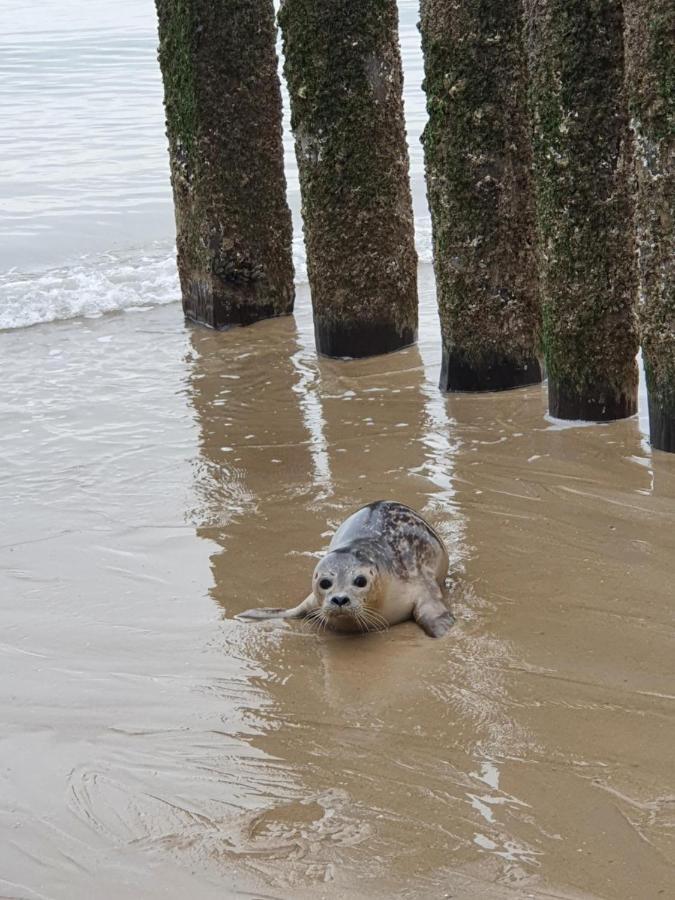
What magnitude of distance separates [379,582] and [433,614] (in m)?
0.24

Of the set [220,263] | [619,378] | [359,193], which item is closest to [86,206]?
[220,263]

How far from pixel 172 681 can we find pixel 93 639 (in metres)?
0.53

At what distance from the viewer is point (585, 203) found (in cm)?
679

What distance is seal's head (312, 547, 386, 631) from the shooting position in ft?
16.5

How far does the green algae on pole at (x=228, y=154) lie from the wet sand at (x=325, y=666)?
6.41 feet

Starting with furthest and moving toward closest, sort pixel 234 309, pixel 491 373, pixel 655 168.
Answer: pixel 234 309
pixel 491 373
pixel 655 168

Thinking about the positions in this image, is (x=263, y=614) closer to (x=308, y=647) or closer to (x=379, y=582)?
(x=308, y=647)

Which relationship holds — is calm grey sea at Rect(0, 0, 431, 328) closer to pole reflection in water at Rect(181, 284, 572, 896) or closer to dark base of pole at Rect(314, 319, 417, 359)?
dark base of pole at Rect(314, 319, 417, 359)

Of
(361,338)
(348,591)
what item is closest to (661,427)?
(348,591)

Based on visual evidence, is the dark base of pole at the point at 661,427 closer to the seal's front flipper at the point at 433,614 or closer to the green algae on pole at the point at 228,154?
the seal's front flipper at the point at 433,614

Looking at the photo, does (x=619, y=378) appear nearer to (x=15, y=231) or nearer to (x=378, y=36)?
(x=378, y=36)

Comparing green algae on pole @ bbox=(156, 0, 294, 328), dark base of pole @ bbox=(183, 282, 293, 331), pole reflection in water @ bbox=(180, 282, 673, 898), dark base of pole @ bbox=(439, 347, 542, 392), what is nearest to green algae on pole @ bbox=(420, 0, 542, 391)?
dark base of pole @ bbox=(439, 347, 542, 392)

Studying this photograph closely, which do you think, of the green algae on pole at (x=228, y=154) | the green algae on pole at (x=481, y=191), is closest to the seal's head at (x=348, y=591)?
the green algae on pole at (x=481, y=191)

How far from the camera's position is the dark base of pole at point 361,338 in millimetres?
8945
